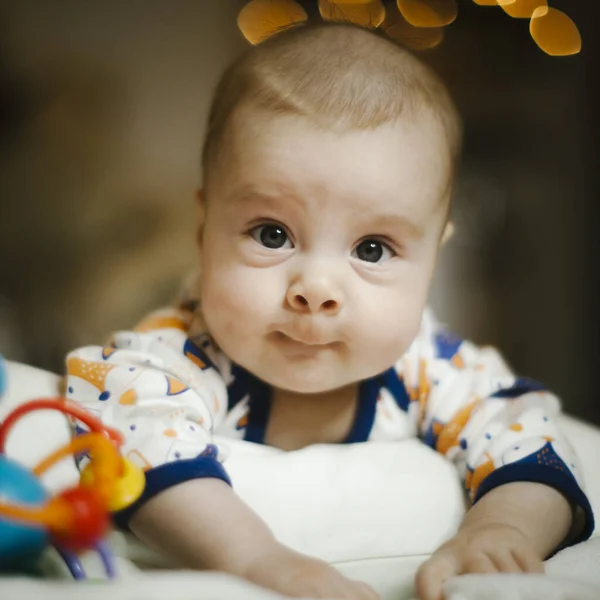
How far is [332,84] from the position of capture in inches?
29.3

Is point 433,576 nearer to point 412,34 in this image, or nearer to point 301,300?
point 301,300

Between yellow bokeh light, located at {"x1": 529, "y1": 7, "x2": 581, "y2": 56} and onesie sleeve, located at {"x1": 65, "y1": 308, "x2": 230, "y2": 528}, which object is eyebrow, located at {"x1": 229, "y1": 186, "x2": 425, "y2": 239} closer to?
onesie sleeve, located at {"x1": 65, "y1": 308, "x2": 230, "y2": 528}

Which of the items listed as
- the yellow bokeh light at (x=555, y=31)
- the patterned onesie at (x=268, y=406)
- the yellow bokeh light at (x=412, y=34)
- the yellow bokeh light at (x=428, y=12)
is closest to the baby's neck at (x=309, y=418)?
the patterned onesie at (x=268, y=406)

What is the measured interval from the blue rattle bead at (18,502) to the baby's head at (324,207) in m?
0.35

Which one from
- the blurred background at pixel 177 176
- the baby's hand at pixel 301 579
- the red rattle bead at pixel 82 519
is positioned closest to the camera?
the red rattle bead at pixel 82 519

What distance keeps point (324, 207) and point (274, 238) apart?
69 mm

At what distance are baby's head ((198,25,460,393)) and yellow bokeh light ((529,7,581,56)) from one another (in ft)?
3.12

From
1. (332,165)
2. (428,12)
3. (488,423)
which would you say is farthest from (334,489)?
(428,12)

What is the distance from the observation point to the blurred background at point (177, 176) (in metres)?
1.44

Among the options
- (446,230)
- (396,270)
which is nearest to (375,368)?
(396,270)

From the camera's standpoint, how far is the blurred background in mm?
1444

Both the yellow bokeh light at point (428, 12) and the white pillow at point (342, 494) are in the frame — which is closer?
the white pillow at point (342, 494)

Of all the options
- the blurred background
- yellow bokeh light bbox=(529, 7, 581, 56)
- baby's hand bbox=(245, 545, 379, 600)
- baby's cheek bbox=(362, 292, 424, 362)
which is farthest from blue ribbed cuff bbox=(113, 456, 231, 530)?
yellow bokeh light bbox=(529, 7, 581, 56)

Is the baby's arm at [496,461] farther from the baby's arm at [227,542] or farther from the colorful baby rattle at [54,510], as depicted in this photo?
the colorful baby rattle at [54,510]
